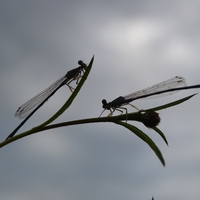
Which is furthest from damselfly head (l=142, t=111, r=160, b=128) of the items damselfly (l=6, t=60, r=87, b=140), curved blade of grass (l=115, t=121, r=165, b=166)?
damselfly (l=6, t=60, r=87, b=140)

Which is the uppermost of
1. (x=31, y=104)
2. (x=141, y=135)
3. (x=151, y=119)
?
(x=31, y=104)

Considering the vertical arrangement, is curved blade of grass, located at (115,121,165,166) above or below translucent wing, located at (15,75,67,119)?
below

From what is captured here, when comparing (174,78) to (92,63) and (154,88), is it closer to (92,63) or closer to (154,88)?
(154,88)

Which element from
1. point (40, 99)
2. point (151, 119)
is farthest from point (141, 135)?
point (40, 99)

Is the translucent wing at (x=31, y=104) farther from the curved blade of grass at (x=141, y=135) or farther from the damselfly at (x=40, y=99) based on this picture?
the curved blade of grass at (x=141, y=135)

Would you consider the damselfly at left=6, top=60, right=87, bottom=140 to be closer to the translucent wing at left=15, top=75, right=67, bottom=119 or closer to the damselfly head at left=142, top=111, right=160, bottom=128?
the translucent wing at left=15, top=75, right=67, bottom=119

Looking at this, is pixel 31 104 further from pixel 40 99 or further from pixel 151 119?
pixel 151 119

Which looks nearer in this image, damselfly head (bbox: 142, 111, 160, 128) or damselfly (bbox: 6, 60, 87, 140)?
damselfly head (bbox: 142, 111, 160, 128)

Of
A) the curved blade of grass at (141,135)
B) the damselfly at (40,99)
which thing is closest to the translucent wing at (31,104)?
the damselfly at (40,99)

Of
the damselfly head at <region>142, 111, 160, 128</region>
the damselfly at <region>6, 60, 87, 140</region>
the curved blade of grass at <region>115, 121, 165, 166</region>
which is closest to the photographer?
the curved blade of grass at <region>115, 121, 165, 166</region>

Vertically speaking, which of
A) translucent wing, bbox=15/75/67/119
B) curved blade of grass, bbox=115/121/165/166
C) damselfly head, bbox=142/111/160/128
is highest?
translucent wing, bbox=15/75/67/119

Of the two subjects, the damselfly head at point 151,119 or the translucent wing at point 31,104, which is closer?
the damselfly head at point 151,119
